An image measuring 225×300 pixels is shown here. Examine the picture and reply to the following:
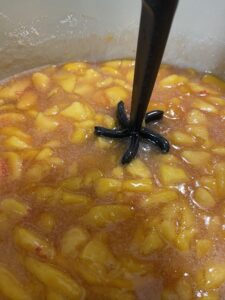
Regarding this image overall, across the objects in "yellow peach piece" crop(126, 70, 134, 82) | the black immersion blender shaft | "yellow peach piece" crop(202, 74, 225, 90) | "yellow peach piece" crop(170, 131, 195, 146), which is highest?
the black immersion blender shaft

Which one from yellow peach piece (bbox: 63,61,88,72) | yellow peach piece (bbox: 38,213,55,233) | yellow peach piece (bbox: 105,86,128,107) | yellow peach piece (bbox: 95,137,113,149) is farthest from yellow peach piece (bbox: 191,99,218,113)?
yellow peach piece (bbox: 38,213,55,233)

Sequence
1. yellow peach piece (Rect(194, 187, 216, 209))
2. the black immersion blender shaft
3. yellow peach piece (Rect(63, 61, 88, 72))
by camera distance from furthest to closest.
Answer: yellow peach piece (Rect(63, 61, 88, 72)) → yellow peach piece (Rect(194, 187, 216, 209)) → the black immersion blender shaft

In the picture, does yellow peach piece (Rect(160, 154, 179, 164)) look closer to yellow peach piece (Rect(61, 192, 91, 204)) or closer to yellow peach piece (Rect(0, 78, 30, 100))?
yellow peach piece (Rect(61, 192, 91, 204))

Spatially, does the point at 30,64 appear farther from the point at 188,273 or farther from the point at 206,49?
the point at 188,273

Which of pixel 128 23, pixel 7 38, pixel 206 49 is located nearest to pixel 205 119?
pixel 206 49

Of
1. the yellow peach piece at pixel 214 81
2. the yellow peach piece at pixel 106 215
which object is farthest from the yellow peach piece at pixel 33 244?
the yellow peach piece at pixel 214 81

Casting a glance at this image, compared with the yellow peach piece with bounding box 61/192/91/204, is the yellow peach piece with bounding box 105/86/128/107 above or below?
above
